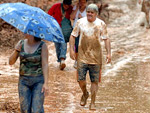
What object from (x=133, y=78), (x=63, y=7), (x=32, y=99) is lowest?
(x=133, y=78)

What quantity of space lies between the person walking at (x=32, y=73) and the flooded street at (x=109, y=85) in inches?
58.6

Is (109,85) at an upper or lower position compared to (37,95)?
lower

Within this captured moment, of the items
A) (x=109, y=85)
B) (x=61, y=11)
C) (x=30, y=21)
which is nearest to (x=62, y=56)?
(x=61, y=11)

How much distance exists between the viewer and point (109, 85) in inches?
336

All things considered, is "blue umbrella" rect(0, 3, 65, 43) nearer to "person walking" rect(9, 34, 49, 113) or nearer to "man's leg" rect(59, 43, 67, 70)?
"person walking" rect(9, 34, 49, 113)

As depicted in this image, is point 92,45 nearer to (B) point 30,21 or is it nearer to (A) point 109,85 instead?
(A) point 109,85

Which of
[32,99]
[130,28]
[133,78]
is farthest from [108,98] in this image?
[130,28]

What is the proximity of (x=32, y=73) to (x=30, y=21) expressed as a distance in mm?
658

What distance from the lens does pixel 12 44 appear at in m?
12.3

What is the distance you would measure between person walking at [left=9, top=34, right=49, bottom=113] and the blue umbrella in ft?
0.78

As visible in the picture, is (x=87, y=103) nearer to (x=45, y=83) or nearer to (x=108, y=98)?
(x=108, y=98)

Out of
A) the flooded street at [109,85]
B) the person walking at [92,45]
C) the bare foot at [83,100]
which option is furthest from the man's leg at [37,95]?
the bare foot at [83,100]

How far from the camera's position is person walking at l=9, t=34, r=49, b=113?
4.84 m

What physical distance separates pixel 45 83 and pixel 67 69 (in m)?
5.52
